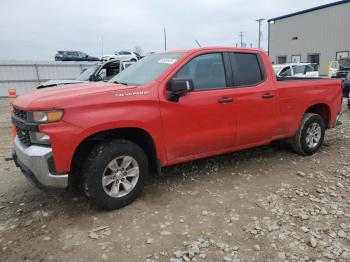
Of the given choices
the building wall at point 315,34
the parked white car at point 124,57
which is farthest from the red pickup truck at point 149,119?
the building wall at point 315,34

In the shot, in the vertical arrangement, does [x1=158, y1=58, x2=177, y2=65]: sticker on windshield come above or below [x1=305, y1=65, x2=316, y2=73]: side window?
above

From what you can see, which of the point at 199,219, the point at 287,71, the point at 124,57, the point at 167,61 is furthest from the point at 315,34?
the point at 199,219

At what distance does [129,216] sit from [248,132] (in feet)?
6.93

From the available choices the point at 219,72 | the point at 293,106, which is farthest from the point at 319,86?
the point at 219,72

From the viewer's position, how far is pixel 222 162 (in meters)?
5.20

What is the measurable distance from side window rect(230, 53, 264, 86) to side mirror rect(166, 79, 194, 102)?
101cm

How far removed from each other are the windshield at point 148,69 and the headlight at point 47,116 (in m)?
1.14

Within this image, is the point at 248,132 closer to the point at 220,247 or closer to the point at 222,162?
the point at 222,162

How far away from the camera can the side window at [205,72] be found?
4.07 meters

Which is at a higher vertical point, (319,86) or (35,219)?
(319,86)

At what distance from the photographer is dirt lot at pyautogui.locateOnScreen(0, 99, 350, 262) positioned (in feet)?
9.59

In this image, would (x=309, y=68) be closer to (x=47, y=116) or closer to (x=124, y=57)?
(x=124, y=57)

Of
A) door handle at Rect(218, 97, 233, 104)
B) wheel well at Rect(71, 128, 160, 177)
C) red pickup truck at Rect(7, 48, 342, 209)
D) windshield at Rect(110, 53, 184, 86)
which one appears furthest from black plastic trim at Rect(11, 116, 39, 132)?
door handle at Rect(218, 97, 233, 104)

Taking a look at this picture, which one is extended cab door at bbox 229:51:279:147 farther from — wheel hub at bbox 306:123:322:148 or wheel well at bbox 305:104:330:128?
wheel well at bbox 305:104:330:128
